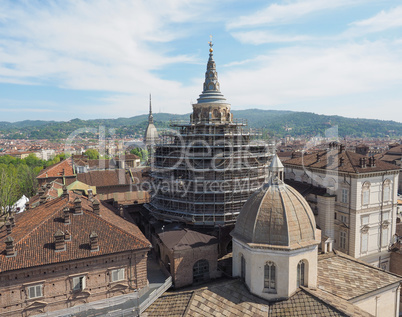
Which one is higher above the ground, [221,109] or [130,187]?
[221,109]

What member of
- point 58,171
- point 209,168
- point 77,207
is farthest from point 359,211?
point 58,171

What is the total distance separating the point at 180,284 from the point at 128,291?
16.6 ft

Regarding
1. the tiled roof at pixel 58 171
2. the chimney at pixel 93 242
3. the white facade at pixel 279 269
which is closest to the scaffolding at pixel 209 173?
the white facade at pixel 279 269

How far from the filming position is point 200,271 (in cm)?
2989

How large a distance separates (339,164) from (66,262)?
34.0 meters

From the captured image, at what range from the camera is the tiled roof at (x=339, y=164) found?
126 ft

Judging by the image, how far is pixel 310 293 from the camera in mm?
24156

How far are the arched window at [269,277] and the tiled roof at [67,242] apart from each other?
10348mm

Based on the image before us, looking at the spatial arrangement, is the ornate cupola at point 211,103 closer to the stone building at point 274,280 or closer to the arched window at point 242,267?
the stone building at point 274,280

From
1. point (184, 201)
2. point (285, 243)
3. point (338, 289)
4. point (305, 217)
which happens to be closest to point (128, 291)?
point (184, 201)

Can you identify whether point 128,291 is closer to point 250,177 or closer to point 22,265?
point 22,265

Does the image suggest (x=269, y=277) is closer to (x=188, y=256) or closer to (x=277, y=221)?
(x=277, y=221)

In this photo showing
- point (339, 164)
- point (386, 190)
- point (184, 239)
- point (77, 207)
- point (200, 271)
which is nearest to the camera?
point (77, 207)

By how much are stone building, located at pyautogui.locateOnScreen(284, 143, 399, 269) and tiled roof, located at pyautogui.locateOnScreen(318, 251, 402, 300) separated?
7.90 m
